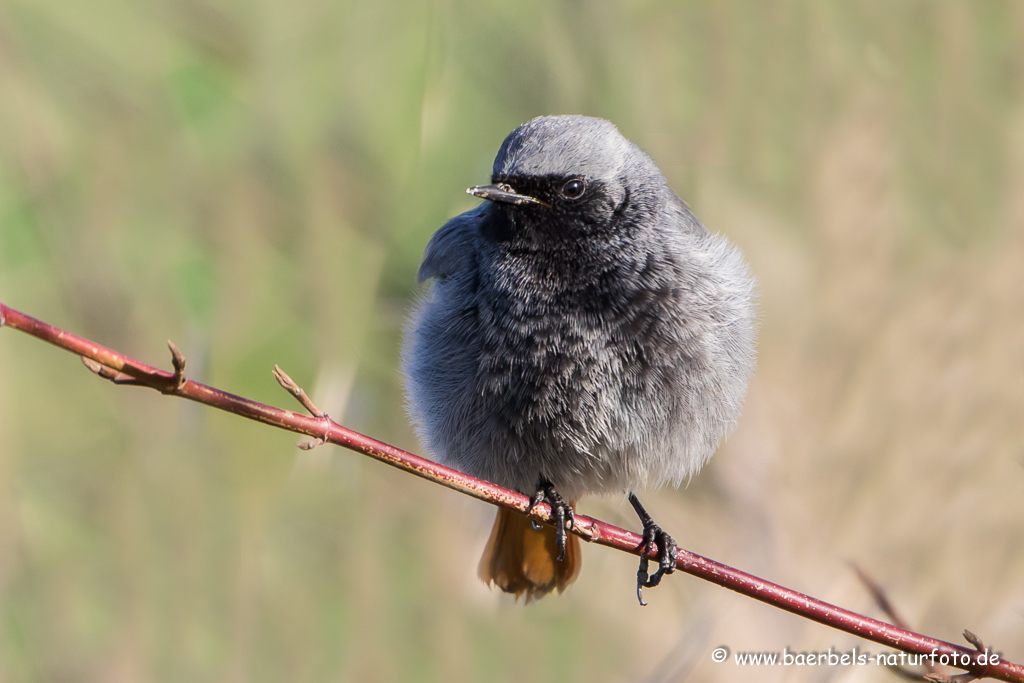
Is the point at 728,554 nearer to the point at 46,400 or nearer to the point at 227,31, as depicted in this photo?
the point at 46,400

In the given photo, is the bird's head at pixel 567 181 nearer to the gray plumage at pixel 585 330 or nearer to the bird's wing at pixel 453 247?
the gray plumage at pixel 585 330

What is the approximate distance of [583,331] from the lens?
247 cm

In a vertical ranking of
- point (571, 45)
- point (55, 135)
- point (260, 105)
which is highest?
point (571, 45)

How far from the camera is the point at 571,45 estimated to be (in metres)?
3.24

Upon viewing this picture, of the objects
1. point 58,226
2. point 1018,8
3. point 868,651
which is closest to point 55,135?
point 58,226

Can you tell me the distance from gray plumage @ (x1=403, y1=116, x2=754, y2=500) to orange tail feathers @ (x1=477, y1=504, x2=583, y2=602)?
226 millimetres

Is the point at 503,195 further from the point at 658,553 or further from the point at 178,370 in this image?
the point at 178,370

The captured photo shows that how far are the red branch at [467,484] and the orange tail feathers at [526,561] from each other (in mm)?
598

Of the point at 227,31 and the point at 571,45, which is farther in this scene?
the point at 571,45

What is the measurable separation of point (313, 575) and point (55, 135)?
1.85 metres

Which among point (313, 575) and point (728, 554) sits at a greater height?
point (728, 554)

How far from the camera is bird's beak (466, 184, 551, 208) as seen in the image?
246cm

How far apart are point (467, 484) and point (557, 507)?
0.80 meters

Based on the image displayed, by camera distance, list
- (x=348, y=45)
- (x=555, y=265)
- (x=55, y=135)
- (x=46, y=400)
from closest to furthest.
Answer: (x=555, y=265), (x=46, y=400), (x=55, y=135), (x=348, y=45)
